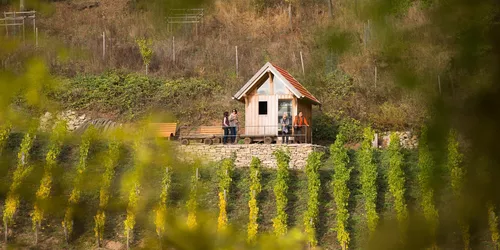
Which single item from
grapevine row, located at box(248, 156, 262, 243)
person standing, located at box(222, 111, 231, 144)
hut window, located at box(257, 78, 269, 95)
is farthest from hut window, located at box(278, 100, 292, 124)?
grapevine row, located at box(248, 156, 262, 243)

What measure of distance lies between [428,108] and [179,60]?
22.7 m

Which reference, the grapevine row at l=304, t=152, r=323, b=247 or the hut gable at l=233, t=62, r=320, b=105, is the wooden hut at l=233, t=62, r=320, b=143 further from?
the grapevine row at l=304, t=152, r=323, b=247

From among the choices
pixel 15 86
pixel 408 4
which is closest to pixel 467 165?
pixel 408 4

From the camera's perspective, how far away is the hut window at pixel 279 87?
17566 mm

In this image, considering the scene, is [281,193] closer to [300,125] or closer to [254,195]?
[254,195]

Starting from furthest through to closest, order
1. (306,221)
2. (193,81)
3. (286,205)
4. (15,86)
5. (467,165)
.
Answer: (193,81)
(286,205)
(306,221)
(15,86)
(467,165)

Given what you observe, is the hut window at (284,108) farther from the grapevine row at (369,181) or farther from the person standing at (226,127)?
the grapevine row at (369,181)

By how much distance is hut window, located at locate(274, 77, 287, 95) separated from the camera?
57.6ft

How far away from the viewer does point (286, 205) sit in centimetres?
1461

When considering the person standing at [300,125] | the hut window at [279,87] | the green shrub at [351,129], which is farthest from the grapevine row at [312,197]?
the green shrub at [351,129]

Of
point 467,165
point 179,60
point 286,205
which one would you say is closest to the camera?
point 467,165

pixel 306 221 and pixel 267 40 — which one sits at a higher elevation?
pixel 267 40

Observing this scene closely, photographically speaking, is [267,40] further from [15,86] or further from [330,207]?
[15,86]

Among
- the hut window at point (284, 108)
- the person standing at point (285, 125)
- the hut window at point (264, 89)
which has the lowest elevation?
the person standing at point (285, 125)
